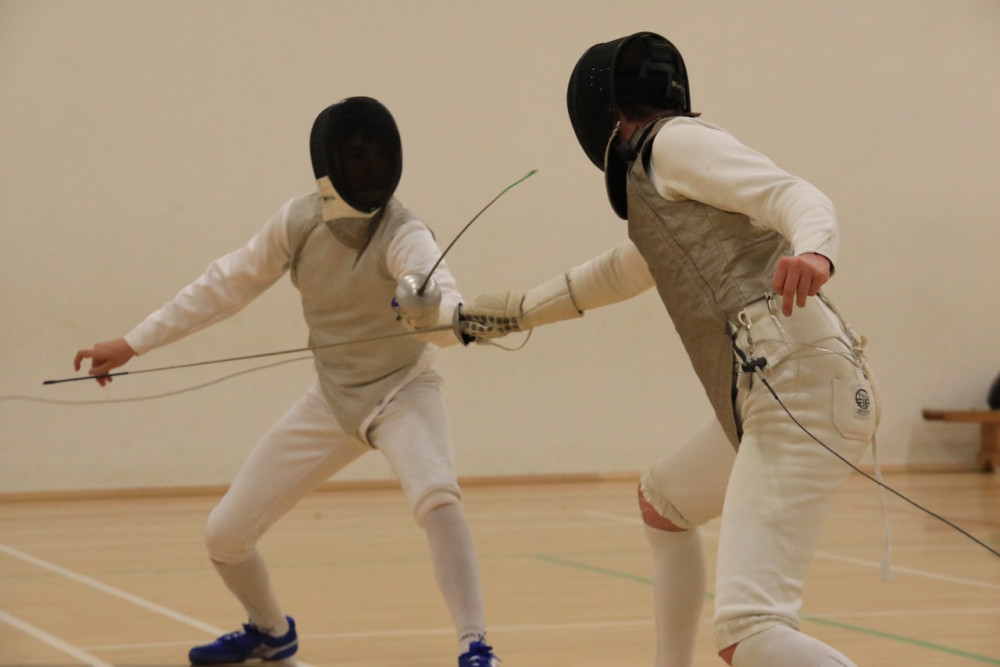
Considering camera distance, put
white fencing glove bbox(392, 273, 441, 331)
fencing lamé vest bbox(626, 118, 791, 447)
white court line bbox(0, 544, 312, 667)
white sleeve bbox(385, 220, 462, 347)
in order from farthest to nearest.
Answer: white court line bbox(0, 544, 312, 667) < white sleeve bbox(385, 220, 462, 347) < white fencing glove bbox(392, 273, 441, 331) < fencing lamé vest bbox(626, 118, 791, 447)

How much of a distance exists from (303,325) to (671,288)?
4.84 m

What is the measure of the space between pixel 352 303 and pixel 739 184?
1.37m

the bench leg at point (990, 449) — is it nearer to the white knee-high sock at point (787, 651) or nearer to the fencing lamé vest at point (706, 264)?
the fencing lamé vest at point (706, 264)

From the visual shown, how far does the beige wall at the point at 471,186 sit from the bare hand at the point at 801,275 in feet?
16.8

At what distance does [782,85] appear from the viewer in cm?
702

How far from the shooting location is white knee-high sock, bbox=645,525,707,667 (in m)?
2.04

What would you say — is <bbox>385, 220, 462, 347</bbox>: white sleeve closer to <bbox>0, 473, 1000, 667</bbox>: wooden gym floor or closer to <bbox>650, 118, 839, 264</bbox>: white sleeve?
<bbox>650, 118, 839, 264</bbox>: white sleeve

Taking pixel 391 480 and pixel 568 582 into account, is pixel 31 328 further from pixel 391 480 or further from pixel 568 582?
pixel 568 582

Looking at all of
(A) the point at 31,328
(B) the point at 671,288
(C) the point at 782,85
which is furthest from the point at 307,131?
(B) the point at 671,288

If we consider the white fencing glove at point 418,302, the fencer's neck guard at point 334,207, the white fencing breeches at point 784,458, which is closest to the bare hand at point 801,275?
the white fencing breeches at point 784,458

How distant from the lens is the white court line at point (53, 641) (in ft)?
8.84

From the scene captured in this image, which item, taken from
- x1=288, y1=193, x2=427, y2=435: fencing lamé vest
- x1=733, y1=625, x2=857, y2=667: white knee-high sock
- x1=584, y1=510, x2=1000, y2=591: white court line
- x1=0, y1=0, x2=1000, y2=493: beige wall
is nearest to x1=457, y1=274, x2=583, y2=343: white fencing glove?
x1=288, y1=193, x2=427, y2=435: fencing lamé vest

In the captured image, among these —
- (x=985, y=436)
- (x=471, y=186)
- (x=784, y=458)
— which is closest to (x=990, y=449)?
(x=985, y=436)

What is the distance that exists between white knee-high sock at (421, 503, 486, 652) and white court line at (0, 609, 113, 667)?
0.83 meters
